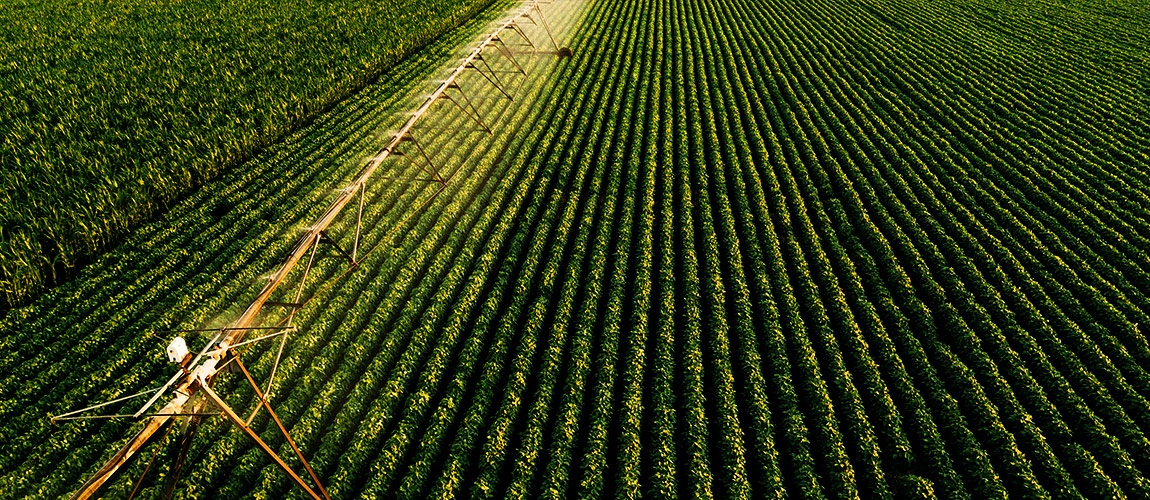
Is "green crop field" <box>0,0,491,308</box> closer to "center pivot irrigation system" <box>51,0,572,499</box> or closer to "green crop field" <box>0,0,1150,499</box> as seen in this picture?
"green crop field" <box>0,0,1150,499</box>

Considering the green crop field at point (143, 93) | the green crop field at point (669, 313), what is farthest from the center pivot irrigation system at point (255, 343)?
the green crop field at point (143, 93)

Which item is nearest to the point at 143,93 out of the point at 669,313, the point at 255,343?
the point at 255,343

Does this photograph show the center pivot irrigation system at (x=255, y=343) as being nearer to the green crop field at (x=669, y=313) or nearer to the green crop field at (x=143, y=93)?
the green crop field at (x=669, y=313)

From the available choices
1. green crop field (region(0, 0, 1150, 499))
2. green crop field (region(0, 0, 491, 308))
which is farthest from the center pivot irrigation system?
green crop field (region(0, 0, 491, 308))

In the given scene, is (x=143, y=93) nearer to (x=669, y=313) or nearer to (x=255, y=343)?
(x=255, y=343)

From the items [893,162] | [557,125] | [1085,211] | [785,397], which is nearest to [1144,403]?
[785,397]

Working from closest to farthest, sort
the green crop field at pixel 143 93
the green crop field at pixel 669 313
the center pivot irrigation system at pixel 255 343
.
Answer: the center pivot irrigation system at pixel 255 343, the green crop field at pixel 669 313, the green crop field at pixel 143 93

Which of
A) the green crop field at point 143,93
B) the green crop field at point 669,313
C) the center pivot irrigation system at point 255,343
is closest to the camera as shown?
the center pivot irrigation system at point 255,343

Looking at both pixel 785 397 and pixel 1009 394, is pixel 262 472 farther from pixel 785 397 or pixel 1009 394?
pixel 1009 394

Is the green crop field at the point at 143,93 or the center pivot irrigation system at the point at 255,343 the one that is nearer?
the center pivot irrigation system at the point at 255,343
